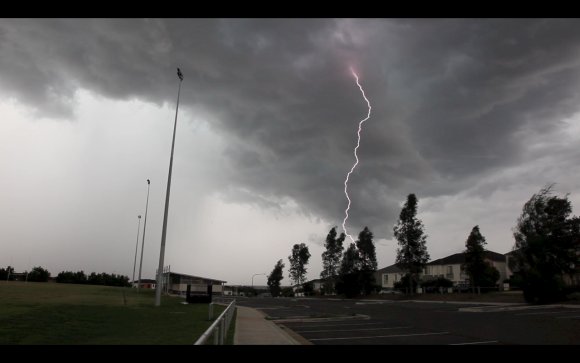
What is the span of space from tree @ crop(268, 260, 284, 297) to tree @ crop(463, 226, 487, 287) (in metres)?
75.7

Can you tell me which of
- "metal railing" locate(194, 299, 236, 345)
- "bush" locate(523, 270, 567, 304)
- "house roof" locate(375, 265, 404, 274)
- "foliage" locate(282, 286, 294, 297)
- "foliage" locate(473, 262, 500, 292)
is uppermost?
"house roof" locate(375, 265, 404, 274)

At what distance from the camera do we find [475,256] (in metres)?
48.8

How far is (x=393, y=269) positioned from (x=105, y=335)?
8849cm

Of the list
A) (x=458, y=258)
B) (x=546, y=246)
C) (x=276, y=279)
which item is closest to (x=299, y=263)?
(x=276, y=279)

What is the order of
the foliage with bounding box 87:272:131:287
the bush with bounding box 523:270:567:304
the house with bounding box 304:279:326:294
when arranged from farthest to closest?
the house with bounding box 304:279:326:294, the foliage with bounding box 87:272:131:287, the bush with bounding box 523:270:567:304

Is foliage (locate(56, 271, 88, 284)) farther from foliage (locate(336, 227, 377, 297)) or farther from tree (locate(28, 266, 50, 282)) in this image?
foliage (locate(336, 227, 377, 297))

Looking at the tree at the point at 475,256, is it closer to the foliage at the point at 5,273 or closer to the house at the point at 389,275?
the house at the point at 389,275

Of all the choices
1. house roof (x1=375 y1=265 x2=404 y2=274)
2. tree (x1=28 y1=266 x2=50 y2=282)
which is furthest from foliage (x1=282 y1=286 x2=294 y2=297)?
tree (x1=28 y1=266 x2=50 y2=282)

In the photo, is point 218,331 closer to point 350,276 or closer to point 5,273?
point 350,276

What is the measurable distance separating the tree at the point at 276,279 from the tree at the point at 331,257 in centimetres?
3717

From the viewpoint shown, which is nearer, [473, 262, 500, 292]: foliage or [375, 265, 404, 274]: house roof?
[473, 262, 500, 292]: foliage

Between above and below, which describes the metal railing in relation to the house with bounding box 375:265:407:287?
below

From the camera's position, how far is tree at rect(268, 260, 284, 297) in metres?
118
